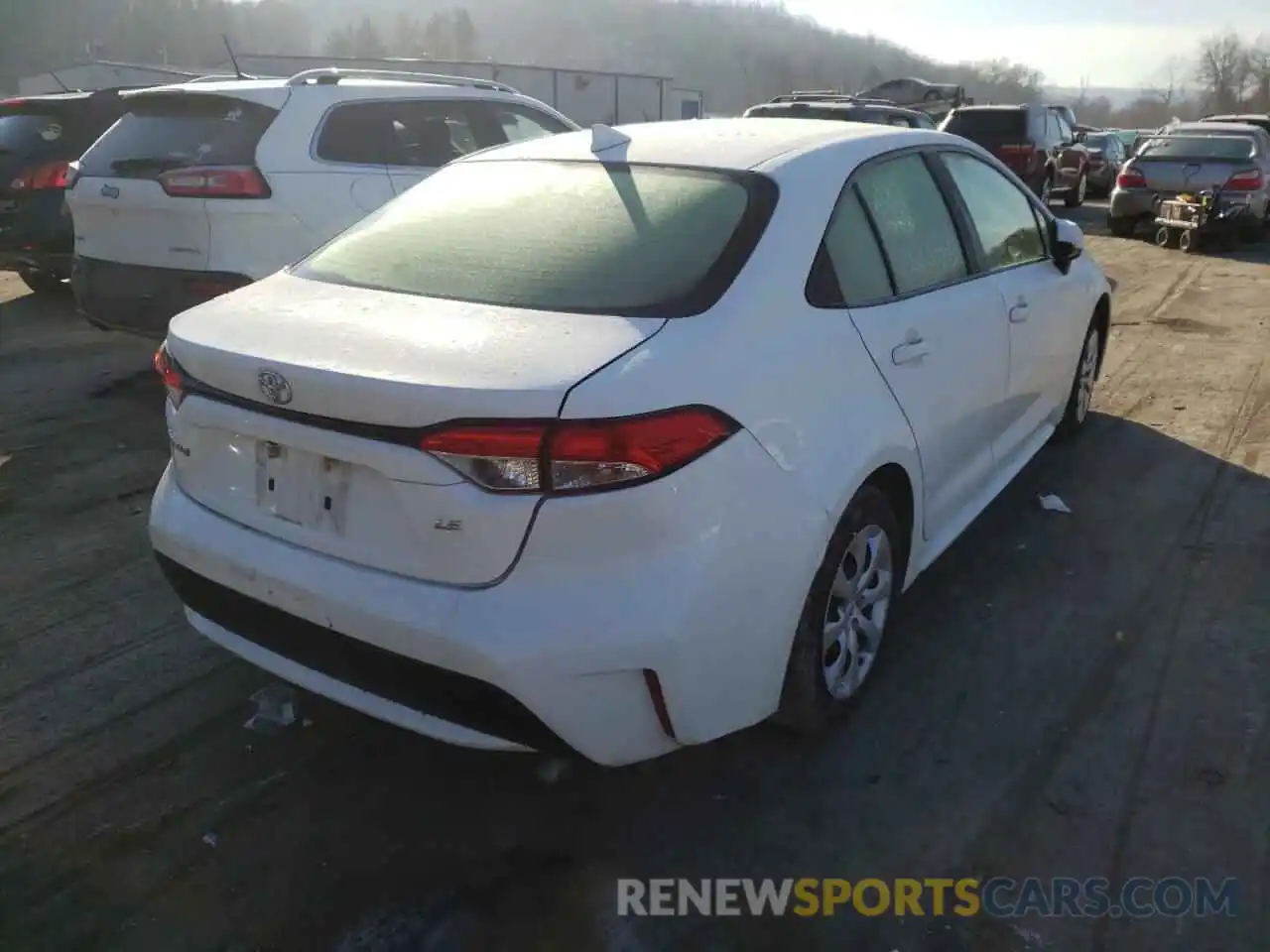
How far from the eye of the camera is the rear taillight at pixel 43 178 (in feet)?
26.5

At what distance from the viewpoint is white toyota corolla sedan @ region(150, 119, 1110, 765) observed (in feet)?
7.45

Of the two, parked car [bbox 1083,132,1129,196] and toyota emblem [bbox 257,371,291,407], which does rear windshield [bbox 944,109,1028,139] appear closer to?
parked car [bbox 1083,132,1129,196]

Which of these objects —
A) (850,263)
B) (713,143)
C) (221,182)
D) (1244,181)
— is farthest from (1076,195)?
(850,263)

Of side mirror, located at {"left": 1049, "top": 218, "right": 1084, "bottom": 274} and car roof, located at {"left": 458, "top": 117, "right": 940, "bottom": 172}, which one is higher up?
car roof, located at {"left": 458, "top": 117, "right": 940, "bottom": 172}

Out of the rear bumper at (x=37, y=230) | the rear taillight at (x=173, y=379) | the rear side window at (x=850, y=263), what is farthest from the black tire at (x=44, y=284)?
the rear side window at (x=850, y=263)

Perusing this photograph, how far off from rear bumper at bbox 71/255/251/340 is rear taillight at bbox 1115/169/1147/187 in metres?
12.8

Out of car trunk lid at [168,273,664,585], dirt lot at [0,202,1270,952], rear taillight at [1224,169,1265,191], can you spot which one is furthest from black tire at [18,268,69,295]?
rear taillight at [1224,169,1265,191]

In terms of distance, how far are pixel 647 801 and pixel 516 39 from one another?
482 ft

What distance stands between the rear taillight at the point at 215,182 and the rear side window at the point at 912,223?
135 inches

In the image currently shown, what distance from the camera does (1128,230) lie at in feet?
48.9

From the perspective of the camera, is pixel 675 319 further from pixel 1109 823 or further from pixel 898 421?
pixel 1109 823

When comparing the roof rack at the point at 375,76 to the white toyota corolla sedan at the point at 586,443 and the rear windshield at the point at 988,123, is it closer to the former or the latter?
the white toyota corolla sedan at the point at 586,443

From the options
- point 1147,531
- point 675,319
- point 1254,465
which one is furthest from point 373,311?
point 1254,465

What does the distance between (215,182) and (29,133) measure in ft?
13.4
